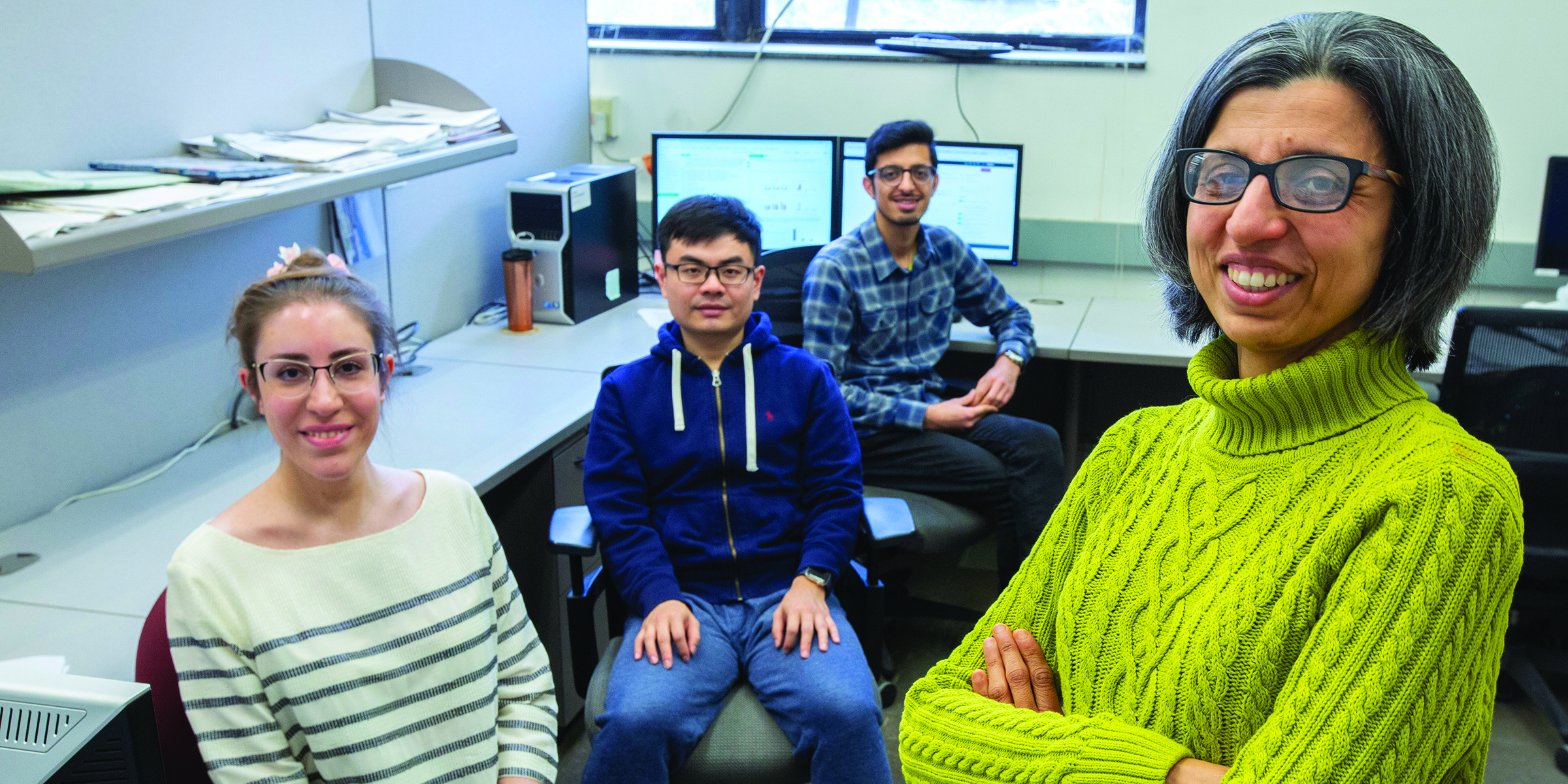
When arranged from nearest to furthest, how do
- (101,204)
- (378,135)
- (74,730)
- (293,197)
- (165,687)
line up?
(74,730) < (165,687) < (101,204) < (293,197) < (378,135)

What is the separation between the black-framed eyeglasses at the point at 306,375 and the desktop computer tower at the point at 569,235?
1536mm

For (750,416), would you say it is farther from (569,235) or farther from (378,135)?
(569,235)

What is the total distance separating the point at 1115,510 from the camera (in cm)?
90

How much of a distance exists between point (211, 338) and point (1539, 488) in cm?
265

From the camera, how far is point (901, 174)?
2676 millimetres

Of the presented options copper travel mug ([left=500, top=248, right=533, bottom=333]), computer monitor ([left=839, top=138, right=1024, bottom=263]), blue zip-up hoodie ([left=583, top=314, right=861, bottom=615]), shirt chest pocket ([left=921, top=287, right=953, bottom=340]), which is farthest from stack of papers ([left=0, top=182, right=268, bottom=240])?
computer monitor ([left=839, top=138, right=1024, bottom=263])

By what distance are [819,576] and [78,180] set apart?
1.23 m

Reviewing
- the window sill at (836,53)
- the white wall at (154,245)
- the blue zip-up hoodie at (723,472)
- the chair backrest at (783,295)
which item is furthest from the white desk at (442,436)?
the window sill at (836,53)

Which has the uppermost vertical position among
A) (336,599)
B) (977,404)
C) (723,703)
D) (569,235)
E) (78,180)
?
(78,180)

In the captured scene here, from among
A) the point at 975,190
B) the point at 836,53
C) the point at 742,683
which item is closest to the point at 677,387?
the point at 742,683

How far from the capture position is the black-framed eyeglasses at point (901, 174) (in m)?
2.68

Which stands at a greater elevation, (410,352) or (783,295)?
(783,295)

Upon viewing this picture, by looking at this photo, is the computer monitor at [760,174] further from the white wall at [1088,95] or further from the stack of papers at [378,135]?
the stack of papers at [378,135]

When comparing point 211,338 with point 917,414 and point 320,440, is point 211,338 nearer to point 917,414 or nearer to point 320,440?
point 320,440
